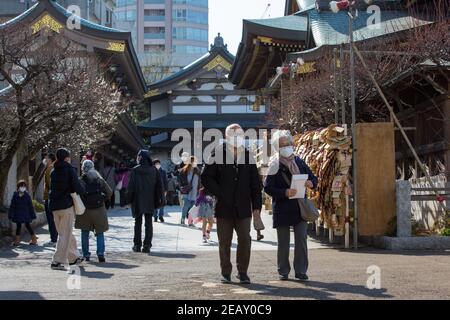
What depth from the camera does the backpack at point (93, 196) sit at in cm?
1179

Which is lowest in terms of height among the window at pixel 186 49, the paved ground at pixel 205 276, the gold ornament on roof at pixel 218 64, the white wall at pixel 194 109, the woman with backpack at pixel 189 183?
the paved ground at pixel 205 276

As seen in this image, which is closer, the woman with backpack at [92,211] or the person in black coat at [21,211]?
the woman with backpack at [92,211]

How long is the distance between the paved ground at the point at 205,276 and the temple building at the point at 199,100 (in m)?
31.4

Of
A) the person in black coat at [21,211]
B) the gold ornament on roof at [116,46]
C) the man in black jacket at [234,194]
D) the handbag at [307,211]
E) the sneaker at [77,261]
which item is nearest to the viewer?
the man in black jacket at [234,194]

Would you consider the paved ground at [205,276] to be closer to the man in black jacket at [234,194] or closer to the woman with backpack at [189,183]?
the man in black jacket at [234,194]

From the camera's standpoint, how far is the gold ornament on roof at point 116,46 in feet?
95.1

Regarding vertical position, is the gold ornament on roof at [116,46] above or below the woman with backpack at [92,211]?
above

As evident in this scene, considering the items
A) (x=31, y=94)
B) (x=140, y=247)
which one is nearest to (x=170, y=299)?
(x=140, y=247)

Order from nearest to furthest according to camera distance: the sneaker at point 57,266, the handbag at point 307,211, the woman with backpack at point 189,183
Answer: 1. the handbag at point 307,211
2. the sneaker at point 57,266
3. the woman with backpack at point 189,183

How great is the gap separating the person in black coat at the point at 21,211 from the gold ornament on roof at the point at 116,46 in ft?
50.4

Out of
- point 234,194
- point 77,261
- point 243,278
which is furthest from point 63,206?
point 243,278

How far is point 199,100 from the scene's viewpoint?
1820 inches

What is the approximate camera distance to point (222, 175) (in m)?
8.69

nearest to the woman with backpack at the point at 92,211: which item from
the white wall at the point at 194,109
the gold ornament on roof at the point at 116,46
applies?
the gold ornament on roof at the point at 116,46
